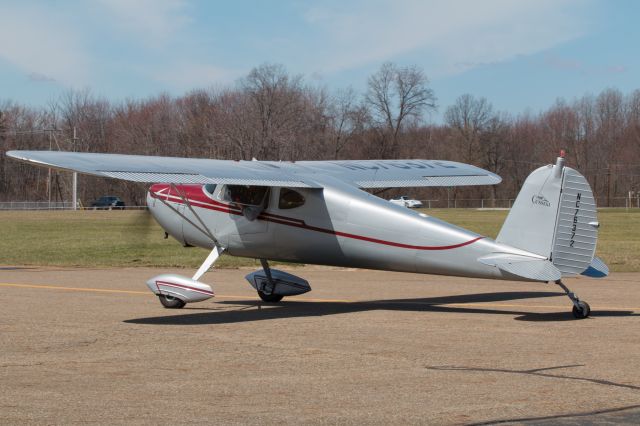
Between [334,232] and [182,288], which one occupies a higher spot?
[334,232]

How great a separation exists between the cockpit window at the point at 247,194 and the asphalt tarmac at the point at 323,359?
5.67 ft

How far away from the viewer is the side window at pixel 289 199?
15.1 metres

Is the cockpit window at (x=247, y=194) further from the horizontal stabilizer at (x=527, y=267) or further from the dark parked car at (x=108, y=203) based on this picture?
the dark parked car at (x=108, y=203)

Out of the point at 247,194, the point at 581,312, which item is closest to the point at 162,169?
the point at 247,194

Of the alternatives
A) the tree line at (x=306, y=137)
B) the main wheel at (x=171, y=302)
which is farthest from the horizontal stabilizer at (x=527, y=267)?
the tree line at (x=306, y=137)

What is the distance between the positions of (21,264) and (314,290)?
36.5 feet

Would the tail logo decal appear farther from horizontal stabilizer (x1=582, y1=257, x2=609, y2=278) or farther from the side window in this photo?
the side window

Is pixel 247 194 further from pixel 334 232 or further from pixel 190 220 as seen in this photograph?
pixel 334 232

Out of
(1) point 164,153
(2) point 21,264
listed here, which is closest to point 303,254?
(2) point 21,264

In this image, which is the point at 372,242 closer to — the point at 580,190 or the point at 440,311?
the point at 440,311

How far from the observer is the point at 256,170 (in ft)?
50.2

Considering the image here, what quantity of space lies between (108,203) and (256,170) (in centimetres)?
8745

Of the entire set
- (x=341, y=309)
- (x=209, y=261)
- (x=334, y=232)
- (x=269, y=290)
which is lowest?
(x=341, y=309)

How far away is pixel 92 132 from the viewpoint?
113 m
